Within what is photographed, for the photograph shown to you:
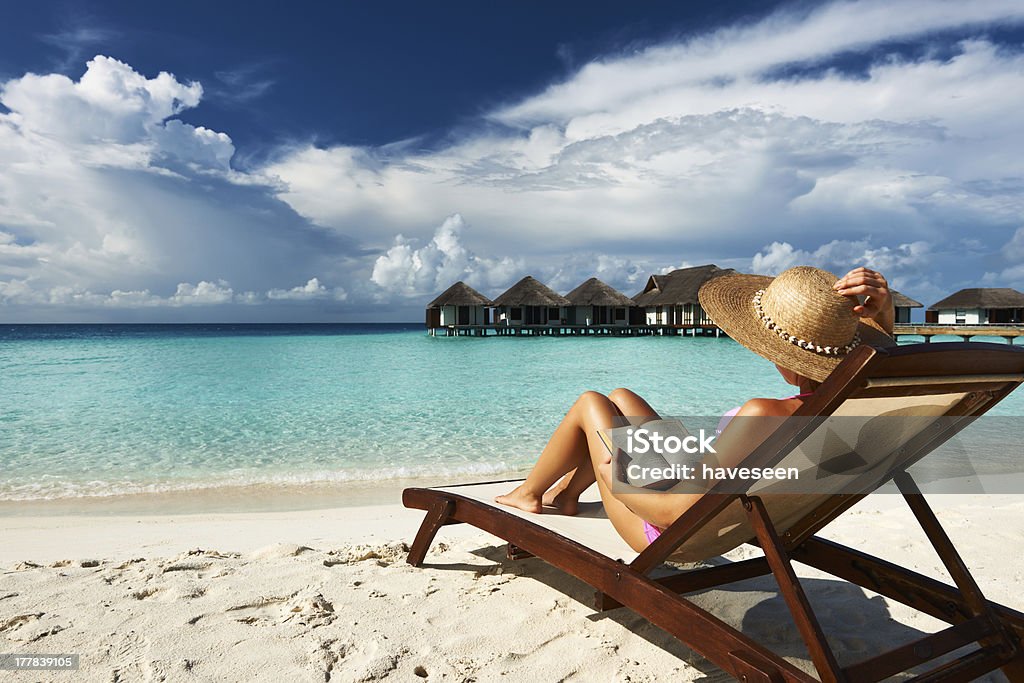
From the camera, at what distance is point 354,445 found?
7.05m

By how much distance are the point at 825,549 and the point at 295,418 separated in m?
7.94

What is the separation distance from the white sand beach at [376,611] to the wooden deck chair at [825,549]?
263 millimetres

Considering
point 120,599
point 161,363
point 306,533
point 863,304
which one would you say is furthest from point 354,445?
point 161,363

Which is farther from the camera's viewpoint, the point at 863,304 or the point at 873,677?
the point at 863,304

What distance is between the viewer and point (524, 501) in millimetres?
2477

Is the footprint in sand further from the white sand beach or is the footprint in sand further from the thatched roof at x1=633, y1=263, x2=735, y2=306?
the thatched roof at x1=633, y1=263, x2=735, y2=306

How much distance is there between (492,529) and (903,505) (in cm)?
306

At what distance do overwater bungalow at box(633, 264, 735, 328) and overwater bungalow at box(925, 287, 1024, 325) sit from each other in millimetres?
14899

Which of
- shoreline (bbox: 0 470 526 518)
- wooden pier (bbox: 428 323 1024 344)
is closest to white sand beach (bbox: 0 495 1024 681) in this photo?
shoreline (bbox: 0 470 526 518)

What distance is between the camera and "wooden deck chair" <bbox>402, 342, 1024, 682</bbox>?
4.31 ft

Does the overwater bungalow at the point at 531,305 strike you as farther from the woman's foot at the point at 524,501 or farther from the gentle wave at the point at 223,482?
the woman's foot at the point at 524,501

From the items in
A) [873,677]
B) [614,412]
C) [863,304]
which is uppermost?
[863,304]

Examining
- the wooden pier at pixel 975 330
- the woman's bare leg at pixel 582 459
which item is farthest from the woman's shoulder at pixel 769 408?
the wooden pier at pixel 975 330

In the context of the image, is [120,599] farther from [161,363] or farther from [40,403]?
[161,363]
